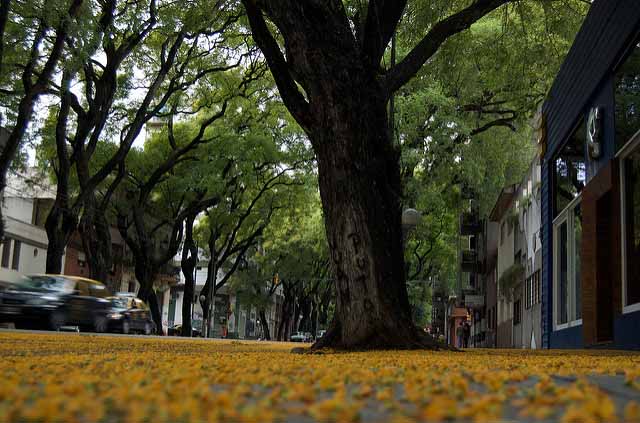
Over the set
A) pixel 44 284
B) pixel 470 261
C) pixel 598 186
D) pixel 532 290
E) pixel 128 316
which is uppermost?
pixel 470 261

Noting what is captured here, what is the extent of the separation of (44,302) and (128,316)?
4359mm

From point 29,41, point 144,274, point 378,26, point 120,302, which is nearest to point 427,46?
point 378,26

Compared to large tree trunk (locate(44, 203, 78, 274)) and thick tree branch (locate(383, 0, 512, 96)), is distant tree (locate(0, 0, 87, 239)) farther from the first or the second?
thick tree branch (locate(383, 0, 512, 96))

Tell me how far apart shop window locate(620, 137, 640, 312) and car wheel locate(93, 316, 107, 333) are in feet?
54.8

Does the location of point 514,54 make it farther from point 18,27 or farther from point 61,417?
point 61,417

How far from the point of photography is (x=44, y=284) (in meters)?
22.2

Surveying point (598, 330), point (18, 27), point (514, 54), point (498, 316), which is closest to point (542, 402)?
point (598, 330)

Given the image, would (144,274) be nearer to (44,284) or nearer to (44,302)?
(44,284)

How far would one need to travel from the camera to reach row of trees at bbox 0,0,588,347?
9008mm

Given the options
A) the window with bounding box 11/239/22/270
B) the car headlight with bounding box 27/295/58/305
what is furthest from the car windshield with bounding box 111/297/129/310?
the window with bounding box 11/239/22/270

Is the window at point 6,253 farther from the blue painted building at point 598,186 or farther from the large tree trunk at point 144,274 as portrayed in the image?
the blue painted building at point 598,186

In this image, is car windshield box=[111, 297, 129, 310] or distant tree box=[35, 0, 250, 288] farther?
car windshield box=[111, 297, 129, 310]

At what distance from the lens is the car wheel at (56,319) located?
2212 centimetres

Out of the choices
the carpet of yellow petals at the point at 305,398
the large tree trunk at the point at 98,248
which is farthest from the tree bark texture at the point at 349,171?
the large tree trunk at the point at 98,248
